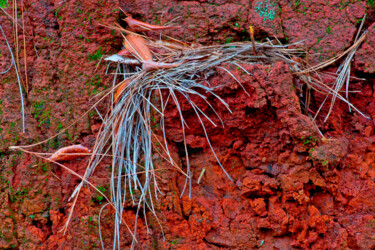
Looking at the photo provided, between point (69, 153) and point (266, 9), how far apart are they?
1528 mm

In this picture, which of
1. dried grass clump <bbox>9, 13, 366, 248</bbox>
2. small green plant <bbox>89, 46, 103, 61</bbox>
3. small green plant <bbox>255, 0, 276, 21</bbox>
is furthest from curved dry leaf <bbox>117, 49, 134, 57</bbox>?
small green plant <bbox>255, 0, 276, 21</bbox>

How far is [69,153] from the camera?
6.75 feet

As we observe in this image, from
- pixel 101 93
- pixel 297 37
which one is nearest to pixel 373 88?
pixel 297 37

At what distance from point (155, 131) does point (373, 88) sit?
52.2 inches

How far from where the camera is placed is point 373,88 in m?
2.12

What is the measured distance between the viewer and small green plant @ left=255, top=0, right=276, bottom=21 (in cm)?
229

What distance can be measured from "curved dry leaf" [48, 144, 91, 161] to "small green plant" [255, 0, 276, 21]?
1385 millimetres

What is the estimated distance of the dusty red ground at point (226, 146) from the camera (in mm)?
1937

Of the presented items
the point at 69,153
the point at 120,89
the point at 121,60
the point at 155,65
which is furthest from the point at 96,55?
the point at 69,153

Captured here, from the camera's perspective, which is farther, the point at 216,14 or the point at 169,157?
the point at 216,14

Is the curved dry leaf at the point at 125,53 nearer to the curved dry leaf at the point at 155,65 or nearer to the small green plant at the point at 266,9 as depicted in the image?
the curved dry leaf at the point at 155,65

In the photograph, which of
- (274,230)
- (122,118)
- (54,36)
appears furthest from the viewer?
(54,36)

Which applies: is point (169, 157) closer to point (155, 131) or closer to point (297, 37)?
point (155, 131)

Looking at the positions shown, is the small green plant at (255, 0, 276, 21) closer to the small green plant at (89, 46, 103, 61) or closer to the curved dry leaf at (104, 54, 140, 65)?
the curved dry leaf at (104, 54, 140, 65)
